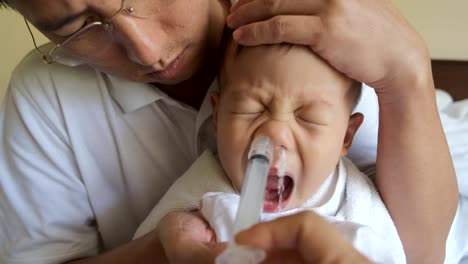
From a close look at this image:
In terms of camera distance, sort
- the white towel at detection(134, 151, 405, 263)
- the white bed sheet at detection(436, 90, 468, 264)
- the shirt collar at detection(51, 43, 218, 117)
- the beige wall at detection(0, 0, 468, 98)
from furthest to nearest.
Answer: the beige wall at detection(0, 0, 468, 98) → the white bed sheet at detection(436, 90, 468, 264) → the shirt collar at detection(51, 43, 218, 117) → the white towel at detection(134, 151, 405, 263)

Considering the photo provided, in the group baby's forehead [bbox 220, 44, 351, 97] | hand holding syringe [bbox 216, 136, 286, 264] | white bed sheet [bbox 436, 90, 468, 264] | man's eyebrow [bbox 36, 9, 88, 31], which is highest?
man's eyebrow [bbox 36, 9, 88, 31]

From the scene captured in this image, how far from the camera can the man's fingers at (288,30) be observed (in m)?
0.88

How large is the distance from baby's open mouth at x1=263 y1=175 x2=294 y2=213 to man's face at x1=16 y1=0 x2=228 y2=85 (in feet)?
1.04

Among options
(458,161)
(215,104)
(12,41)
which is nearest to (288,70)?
(215,104)

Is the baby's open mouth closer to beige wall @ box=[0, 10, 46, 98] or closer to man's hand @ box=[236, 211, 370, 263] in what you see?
man's hand @ box=[236, 211, 370, 263]

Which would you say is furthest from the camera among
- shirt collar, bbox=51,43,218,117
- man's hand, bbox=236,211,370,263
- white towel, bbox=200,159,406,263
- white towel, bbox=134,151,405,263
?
shirt collar, bbox=51,43,218,117

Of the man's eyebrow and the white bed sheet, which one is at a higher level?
the man's eyebrow

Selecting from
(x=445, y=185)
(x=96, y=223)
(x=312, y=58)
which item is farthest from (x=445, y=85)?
(x=96, y=223)

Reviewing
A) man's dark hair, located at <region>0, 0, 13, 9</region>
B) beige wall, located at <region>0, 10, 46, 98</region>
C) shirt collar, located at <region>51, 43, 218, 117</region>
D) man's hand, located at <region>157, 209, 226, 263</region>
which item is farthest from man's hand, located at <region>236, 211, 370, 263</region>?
beige wall, located at <region>0, 10, 46, 98</region>

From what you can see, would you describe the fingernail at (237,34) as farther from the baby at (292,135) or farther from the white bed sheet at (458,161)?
the white bed sheet at (458,161)

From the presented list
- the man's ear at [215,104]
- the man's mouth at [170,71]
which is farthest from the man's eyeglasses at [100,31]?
the man's ear at [215,104]

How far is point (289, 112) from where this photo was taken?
931mm

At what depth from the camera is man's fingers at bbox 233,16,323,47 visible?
882 millimetres

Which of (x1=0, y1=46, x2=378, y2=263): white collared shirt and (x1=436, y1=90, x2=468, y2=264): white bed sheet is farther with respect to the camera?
(x1=436, y1=90, x2=468, y2=264): white bed sheet
